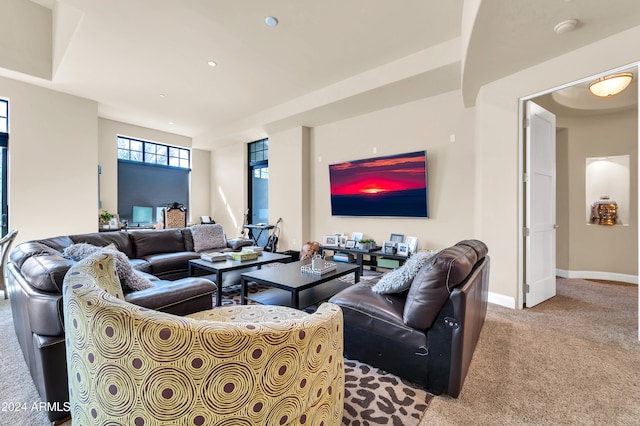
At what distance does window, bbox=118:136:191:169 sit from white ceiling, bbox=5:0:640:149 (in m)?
1.38

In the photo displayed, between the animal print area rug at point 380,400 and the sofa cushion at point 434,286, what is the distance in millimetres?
409

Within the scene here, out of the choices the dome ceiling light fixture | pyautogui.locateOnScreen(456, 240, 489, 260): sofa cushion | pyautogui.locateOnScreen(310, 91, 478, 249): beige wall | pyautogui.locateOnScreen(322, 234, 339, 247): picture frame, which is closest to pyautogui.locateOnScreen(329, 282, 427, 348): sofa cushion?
pyautogui.locateOnScreen(456, 240, 489, 260): sofa cushion

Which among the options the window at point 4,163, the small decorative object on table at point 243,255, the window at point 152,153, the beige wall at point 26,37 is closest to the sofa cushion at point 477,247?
the small decorative object on table at point 243,255

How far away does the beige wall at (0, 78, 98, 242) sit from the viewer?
15.0 feet

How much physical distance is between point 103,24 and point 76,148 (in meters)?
3.04

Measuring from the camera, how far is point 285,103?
207 inches

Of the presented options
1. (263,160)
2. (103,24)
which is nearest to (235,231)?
(263,160)

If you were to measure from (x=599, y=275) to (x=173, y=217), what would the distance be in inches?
317

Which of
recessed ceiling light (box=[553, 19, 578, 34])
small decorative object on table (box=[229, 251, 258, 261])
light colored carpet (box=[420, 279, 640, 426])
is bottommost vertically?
light colored carpet (box=[420, 279, 640, 426])

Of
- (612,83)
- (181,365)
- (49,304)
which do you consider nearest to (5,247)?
(49,304)

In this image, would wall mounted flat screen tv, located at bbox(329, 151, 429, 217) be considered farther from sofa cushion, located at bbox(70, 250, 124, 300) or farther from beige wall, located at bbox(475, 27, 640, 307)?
sofa cushion, located at bbox(70, 250, 124, 300)

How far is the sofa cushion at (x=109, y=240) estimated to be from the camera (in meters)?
3.47

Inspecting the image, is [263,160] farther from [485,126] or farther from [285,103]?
[485,126]

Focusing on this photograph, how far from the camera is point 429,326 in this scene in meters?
1.65
